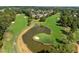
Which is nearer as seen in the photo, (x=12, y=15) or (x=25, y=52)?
(x=25, y=52)
